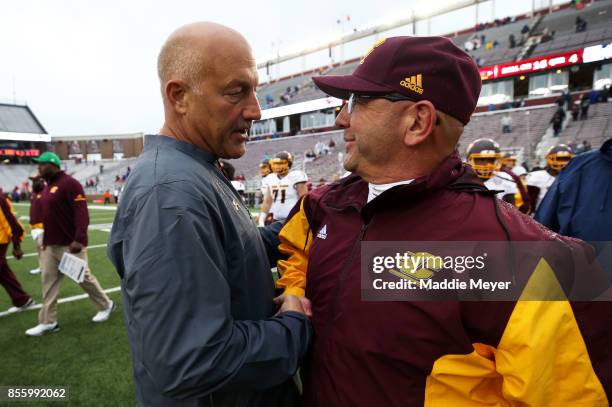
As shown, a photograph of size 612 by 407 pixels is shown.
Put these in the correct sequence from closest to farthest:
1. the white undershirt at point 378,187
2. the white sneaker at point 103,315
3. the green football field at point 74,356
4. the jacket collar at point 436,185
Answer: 1. the jacket collar at point 436,185
2. the white undershirt at point 378,187
3. the green football field at point 74,356
4. the white sneaker at point 103,315

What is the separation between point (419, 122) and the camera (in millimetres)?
1319

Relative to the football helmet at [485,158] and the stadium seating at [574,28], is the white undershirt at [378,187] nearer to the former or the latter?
the football helmet at [485,158]

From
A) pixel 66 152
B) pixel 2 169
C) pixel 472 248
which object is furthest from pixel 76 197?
pixel 66 152

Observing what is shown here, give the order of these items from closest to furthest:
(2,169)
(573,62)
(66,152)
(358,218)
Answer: (358,218)
(573,62)
(2,169)
(66,152)

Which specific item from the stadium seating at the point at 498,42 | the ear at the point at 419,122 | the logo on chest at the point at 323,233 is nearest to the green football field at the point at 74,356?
the logo on chest at the point at 323,233

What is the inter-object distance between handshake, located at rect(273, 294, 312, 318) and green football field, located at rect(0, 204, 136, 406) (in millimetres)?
2714

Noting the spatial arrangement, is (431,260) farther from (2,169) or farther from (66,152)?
(66,152)

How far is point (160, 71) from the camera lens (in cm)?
135

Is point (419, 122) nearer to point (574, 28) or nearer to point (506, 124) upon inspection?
point (506, 124)

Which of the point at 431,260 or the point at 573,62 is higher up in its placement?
the point at 573,62

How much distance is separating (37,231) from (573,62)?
27866mm

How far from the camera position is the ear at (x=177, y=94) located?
130 cm

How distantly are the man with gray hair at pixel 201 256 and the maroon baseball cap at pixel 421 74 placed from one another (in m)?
0.41

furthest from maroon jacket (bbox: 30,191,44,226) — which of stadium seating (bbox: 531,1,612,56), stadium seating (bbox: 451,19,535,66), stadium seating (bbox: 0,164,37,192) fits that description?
stadium seating (bbox: 0,164,37,192)
